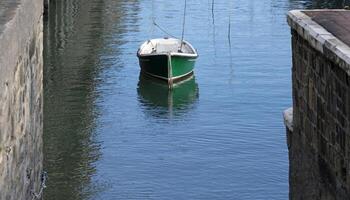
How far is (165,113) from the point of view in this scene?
28.5m

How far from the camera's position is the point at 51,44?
128 feet

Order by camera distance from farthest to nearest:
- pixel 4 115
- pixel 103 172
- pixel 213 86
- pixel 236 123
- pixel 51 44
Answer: pixel 51 44, pixel 213 86, pixel 236 123, pixel 103 172, pixel 4 115

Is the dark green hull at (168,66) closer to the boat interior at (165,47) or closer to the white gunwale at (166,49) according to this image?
the white gunwale at (166,49)

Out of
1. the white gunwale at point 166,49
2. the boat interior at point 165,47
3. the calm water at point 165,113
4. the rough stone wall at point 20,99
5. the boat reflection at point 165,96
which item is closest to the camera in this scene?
the rough stone wall at point 20,99

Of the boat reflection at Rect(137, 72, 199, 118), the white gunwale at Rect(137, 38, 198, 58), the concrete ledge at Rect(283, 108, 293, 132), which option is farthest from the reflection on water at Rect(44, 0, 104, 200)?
the concrete ledge at Rect(283, 108, 293, 132)

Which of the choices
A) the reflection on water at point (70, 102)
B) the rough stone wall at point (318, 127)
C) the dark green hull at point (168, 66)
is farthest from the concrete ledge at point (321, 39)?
the dark green hull at point (168, 66)

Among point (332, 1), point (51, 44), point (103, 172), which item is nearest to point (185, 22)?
point (51, 44)

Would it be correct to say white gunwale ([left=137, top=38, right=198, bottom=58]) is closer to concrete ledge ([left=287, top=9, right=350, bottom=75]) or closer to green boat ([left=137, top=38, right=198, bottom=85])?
green boat ([left=137, top=38, right=198, bottom=85])

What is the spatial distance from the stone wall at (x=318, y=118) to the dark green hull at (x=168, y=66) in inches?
758

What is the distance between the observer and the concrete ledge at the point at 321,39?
9412mm

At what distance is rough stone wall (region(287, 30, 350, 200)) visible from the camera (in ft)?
31.7

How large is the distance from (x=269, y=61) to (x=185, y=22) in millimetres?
10534

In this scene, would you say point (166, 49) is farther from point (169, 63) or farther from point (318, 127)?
point (318, 127)

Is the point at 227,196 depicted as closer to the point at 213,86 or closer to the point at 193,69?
the point at 213,86
